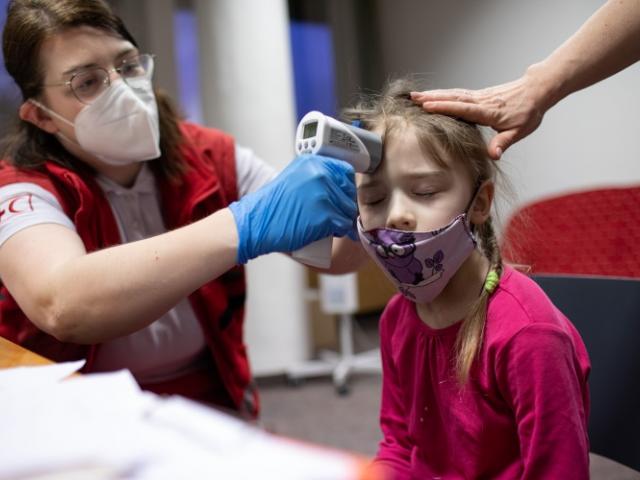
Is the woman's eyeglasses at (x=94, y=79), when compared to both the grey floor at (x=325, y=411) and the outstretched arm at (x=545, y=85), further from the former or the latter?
the grey floor at (x=325, y=411)

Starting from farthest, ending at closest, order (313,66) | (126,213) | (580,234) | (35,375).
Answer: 1. (313,66)
2. (126,213)
3. (580,234)
4. (35,375)

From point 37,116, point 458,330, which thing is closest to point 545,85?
point 458,330

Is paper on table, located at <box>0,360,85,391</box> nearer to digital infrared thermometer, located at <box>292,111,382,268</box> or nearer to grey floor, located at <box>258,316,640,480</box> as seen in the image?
digital infrared thermometer, located at <box>292,111,382,268</box>

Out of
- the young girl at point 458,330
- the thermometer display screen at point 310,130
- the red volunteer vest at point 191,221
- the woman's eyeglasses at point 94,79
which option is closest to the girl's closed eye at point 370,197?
the young girl at point 458,330

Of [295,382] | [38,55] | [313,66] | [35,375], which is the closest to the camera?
[35,375]

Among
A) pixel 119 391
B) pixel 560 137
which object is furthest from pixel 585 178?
pixel 119 391

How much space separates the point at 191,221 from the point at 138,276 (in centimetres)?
45

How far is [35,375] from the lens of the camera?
0.65 meters

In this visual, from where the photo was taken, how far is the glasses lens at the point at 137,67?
1.24 meters

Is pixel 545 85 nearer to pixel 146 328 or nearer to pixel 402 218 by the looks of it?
pixel 402 218

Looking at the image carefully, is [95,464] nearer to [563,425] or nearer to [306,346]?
[563,425]

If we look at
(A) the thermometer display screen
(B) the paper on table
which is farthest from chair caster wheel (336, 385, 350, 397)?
(B) the paper on table

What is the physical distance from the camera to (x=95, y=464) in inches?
17.1

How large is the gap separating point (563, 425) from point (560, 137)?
243 centimetres
